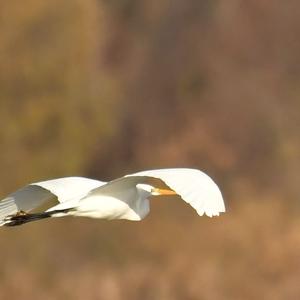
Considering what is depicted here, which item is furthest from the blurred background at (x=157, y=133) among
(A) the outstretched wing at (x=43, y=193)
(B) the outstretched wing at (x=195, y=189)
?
(B) the outstretched wing at (x=195, y=189)

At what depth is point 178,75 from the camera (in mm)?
18547

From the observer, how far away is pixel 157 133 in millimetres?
17203

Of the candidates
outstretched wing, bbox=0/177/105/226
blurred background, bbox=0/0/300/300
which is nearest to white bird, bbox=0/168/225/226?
outstretched wing, bbox=0/177/105/226

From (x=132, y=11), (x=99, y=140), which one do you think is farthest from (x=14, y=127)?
(x=132, y=11)

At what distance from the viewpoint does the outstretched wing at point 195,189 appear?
7.03 m

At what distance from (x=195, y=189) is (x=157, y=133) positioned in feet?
32.8

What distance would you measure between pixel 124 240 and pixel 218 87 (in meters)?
5.07

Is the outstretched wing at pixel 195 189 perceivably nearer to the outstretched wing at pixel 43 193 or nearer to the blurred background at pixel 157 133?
the outstretched wing at pixel 43 193

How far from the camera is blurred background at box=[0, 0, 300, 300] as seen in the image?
12312 mm

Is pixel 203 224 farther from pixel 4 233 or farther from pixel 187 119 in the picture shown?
pixel 187 119

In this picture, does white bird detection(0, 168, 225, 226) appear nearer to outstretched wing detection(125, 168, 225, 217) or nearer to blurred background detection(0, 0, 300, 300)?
outstretched wing detection(125, 168, 225, 217)

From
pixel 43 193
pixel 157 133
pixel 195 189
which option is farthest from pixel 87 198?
pixel 157 133

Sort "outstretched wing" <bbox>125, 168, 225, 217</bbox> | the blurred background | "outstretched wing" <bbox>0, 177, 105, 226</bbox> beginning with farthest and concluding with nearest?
the blurred background, "outstretched wing" <bbox>0, 177, 105, 226</bbox>, "outstretched wing" <bbox>125, 168, 225, 217</bbox>

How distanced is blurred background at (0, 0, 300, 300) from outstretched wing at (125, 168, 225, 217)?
170 inches
